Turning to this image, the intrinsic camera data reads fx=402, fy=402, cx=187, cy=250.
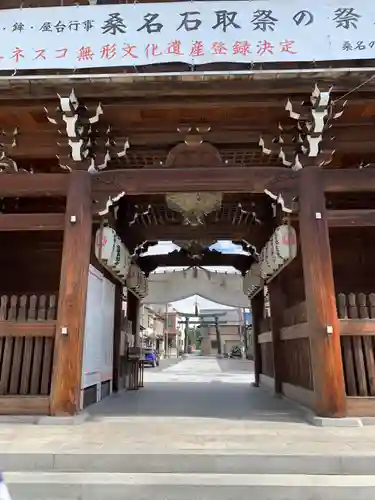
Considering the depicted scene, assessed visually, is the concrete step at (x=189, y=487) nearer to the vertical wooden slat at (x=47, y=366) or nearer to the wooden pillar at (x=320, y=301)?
the wooden pillar at (x=320, y=301)

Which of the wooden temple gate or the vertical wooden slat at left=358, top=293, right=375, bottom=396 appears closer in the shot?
the wooden temple gate

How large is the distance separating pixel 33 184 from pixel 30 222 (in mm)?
569

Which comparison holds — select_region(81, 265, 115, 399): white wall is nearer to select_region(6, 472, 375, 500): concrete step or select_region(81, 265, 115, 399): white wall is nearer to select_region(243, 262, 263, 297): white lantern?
select_region(6, 472, 375, 500): concrete step

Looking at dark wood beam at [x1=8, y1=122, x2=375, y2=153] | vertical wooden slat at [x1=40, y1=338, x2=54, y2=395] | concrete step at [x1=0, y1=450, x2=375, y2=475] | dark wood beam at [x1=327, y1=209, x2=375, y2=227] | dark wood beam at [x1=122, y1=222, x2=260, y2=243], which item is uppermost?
dark wood beam at [x1=8, y1=122, x2=375, y2=153]

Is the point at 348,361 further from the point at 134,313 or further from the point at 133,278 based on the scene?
the point at 134,313

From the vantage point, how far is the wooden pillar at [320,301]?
16.1ft

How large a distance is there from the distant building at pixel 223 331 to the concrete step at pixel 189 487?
45.9 metres

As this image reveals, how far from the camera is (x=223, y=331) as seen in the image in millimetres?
52281

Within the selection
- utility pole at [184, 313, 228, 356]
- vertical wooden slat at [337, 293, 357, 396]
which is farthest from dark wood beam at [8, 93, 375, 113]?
utility pole at [184, 313, 228, 356]

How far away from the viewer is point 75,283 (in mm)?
5371

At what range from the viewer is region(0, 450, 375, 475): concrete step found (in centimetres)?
341

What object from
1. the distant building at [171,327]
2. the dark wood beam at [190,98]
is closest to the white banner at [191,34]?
the dark wood beam at [190,98]

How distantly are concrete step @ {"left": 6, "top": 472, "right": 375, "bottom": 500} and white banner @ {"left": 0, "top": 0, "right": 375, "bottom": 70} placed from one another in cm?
462

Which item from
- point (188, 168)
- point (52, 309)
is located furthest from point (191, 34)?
point (52, 309)
